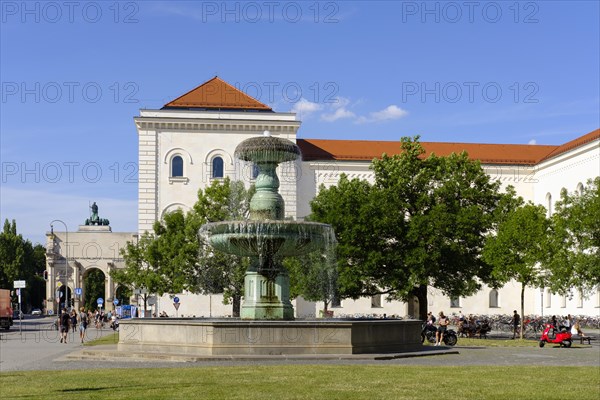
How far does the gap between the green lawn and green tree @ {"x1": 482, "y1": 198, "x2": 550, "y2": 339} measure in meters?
23.7

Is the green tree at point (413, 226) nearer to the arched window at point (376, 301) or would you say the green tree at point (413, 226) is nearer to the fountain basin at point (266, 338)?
the fountain basin at point (266, 338)

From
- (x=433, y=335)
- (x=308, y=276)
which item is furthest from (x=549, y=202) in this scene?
(x=433, y=335)

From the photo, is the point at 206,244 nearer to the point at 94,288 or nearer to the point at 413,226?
the point at 413,226

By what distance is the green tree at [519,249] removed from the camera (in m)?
44.4

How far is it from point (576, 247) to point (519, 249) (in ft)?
9.02

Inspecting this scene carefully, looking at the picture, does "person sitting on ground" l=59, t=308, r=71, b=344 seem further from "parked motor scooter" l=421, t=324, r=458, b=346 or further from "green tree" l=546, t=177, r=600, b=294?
"green tree" l=546, t=177, r=600, b=294

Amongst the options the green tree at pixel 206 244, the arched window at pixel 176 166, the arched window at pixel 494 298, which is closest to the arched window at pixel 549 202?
the arched window at pixel 494 298

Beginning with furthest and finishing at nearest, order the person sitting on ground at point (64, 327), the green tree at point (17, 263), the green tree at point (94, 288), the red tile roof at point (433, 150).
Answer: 1. the green tree at point (94, 288)
2. the green tree at point (17, 263)
3. the red tile roof at point (433, 150)
4. the person sitting on ground at point (64, 327)

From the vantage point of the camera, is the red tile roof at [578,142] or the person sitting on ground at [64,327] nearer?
the person sitting on ground at [64,327]

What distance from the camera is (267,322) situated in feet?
78.0

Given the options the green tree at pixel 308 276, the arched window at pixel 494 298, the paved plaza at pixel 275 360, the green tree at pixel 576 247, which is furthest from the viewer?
the arched window at pixel 494 298

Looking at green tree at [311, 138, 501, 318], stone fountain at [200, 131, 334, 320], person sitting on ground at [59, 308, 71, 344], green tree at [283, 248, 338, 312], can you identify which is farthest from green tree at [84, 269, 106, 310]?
stone fountain at [200, 131, 334, 320]

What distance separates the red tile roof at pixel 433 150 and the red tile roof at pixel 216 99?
18.9 feet

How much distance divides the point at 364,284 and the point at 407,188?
558 centimetres
